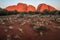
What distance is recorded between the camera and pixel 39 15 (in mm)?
1883

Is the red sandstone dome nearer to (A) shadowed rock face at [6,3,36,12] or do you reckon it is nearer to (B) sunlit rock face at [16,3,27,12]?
(A) shadowed rock face at [6,3,36,12]

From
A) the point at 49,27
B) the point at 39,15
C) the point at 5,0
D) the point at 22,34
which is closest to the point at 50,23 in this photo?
the point at 49,27

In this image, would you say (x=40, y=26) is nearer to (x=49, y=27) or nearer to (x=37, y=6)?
(x=49, y=27)

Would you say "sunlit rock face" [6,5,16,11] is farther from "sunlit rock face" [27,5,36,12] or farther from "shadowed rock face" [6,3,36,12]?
"sunlit rock face" [27,5,36,12]

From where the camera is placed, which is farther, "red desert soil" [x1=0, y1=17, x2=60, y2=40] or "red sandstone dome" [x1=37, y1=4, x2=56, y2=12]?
"red sandstone dome" [x1=37, y1=4, x2=56, y2=12]

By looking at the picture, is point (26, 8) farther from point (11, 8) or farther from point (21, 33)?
point (21, 33)

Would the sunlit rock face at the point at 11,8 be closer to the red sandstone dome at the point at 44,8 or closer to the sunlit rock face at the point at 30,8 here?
the sunlit rock face at the point at 30,8

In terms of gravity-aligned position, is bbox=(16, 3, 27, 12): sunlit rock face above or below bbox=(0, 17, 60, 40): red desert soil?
above

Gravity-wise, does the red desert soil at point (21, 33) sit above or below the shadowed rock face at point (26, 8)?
below

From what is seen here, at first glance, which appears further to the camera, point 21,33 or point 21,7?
point 21,7

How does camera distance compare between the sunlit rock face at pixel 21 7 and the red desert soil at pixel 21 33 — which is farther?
the sunlit rock face at pixel 21 7

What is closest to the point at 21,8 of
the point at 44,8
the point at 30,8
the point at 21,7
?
the point at 21,7

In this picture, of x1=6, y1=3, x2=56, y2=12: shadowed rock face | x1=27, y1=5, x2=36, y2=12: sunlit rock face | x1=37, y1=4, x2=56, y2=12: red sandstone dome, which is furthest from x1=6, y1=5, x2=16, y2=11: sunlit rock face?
x1=37, y1=4, x2=56, y2=12: red sandstone dome

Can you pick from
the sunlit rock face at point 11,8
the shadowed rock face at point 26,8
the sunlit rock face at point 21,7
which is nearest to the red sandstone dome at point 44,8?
the shadowed rock face at point 26,8
